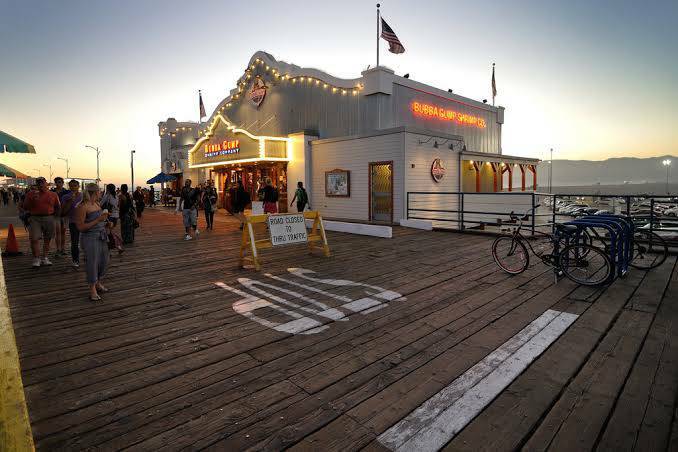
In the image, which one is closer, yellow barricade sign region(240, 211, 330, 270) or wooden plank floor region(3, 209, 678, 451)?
wooden plank floor region(3, 209, 678, 451)

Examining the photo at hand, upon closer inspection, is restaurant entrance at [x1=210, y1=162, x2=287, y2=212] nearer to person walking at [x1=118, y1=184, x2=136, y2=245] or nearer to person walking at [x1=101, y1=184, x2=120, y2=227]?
person walking at [x1=118, y1=184, x2=136, y2=245]

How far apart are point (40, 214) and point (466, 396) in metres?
9.53

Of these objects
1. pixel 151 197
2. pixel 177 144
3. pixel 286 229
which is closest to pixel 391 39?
pixel 286 229

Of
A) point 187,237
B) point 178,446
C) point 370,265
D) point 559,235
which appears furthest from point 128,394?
point 187,237

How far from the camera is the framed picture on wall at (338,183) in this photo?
699 inches

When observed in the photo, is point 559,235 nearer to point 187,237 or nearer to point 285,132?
point 187,237

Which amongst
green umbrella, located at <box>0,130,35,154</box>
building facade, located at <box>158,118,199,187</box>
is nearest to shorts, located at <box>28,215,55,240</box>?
green umbrella, located at <box>0,130,35,154</box>

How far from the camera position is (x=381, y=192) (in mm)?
16500

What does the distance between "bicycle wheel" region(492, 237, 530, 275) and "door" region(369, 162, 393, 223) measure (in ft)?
28.3

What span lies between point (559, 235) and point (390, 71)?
46.2 feet

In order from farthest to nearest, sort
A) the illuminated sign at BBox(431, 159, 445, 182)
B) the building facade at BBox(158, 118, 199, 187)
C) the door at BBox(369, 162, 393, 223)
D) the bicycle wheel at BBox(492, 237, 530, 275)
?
the building facade at BBox(158, 118, 199, 187) → the illuminated sign at BBox(431, 159, 445, 182) → the door at BBox(369, 162, 393, 223) → the bicycle wheel at BBox(492, 237, 530, 275)

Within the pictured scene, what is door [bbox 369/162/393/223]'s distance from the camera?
52.7 ft

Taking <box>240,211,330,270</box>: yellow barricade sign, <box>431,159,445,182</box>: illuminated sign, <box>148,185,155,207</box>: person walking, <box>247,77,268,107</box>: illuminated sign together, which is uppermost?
<box>247,77,268,107</box>: illuminated sign

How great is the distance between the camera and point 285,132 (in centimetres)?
2212
